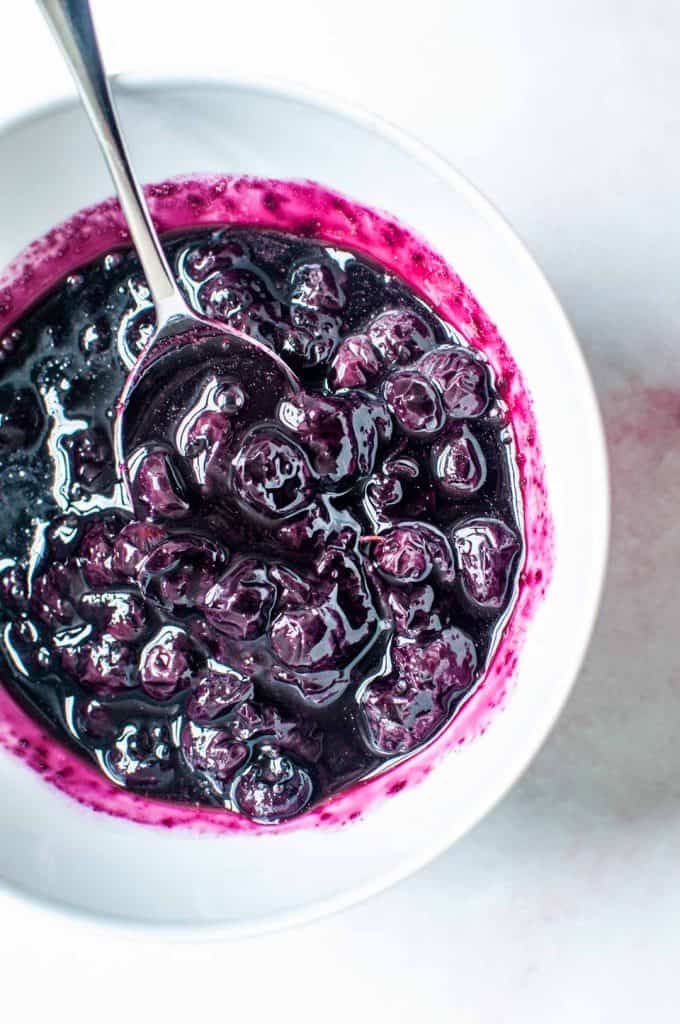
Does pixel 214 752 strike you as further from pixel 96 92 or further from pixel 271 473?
pixel 96 92

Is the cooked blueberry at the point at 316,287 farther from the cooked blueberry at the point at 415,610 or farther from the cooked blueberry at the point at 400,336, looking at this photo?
the cooked blueberry at the point at 415,610

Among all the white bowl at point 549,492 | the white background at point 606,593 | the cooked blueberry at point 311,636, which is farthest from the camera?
the white background at point 606,593

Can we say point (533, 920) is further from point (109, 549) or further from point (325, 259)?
point (325, 259)

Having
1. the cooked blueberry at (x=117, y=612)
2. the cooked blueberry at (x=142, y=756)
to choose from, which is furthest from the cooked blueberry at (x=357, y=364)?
the cooked blueberry at (x=142, y=756)

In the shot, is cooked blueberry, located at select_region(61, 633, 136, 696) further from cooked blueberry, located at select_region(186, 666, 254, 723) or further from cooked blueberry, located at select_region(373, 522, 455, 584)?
cooked blueberry, located at select_region(373, 522, 455, 584)

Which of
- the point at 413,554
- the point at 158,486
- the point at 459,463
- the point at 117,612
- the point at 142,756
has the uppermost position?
the point at 459,463

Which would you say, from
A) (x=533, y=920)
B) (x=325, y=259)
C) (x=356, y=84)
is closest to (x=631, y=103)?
(x=356, y=84)

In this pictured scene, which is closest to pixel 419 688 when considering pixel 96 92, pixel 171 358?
pixel 171 358
